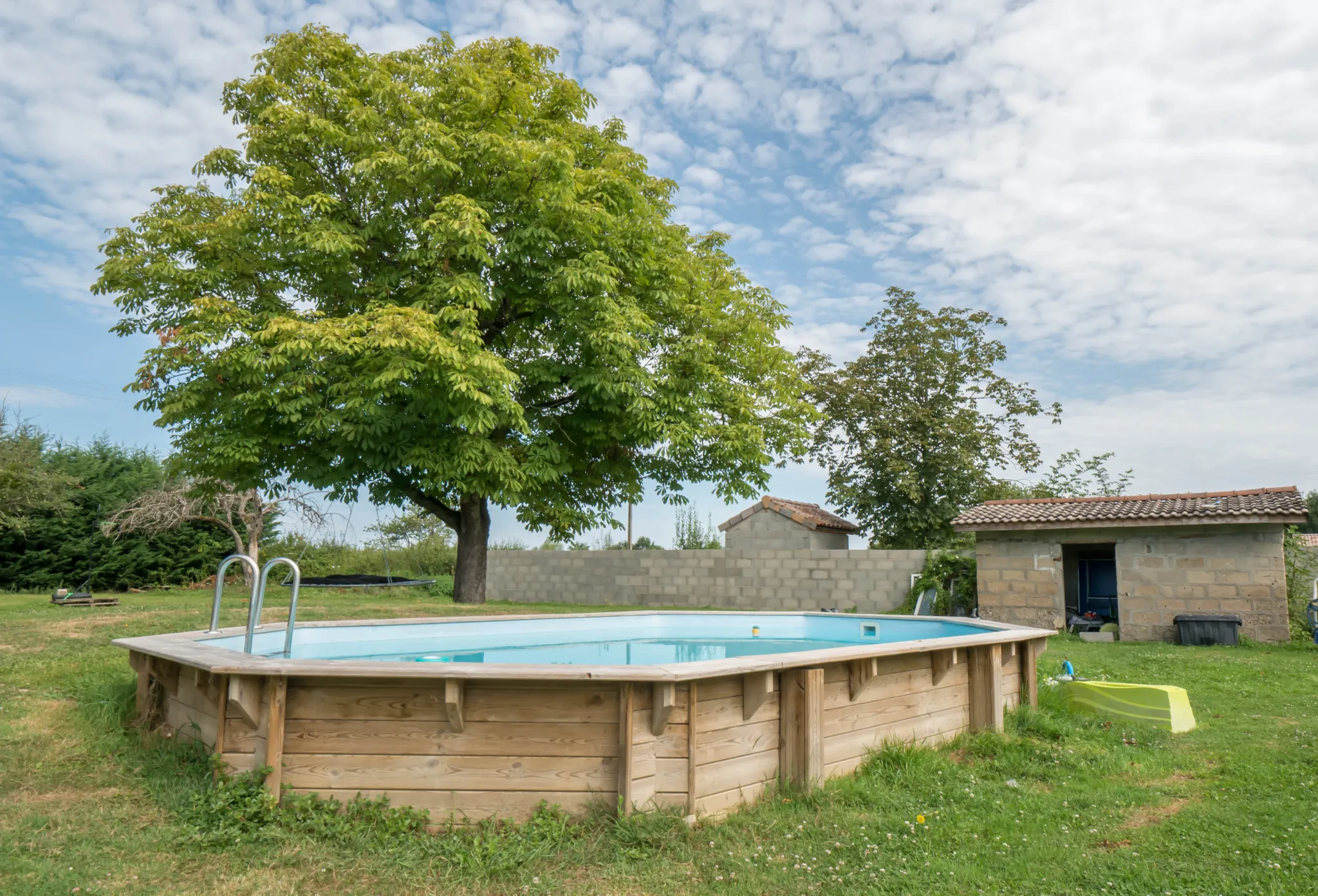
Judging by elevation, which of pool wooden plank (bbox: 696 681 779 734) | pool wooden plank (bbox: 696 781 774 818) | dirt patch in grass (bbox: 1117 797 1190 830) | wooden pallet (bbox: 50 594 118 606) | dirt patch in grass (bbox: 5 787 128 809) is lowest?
dirt patch in grass (bbox: 5 787 128 809)

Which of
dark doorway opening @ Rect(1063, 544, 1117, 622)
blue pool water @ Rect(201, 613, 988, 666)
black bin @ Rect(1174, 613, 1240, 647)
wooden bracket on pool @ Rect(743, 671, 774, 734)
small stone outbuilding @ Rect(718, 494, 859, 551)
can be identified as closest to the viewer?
wooden bracket on pool @ Rect(743, 671, 774, 734)

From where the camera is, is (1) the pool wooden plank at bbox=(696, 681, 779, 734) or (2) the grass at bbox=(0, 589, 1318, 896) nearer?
(2) the grass at bbox=(0, 589, 1318, 896)

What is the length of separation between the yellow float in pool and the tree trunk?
29.2 feet

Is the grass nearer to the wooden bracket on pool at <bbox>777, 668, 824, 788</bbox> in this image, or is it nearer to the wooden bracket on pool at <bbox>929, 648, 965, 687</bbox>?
the wooden bracket on pool at <bbox>777, 668, 824, 788</bbox>

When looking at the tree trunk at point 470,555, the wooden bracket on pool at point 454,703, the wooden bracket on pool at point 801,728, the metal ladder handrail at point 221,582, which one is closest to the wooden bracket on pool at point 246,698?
the metal ladder handrail at point 221,582

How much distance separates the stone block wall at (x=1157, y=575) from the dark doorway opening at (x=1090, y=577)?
145 inches

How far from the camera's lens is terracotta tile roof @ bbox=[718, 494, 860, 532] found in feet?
65.3

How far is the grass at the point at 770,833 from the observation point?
3379 millimetres

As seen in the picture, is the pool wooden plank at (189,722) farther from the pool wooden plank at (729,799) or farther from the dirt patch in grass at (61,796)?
the pool wooden plank at (729,799)

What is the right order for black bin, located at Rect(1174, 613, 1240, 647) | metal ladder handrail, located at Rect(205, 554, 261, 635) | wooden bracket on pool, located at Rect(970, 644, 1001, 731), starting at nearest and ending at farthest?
metal ladder handrail, located at Rect(205, 554, 261, 635) → wooden bracket on pool, located at Rect(970, 644, 1001, 731) → black bin, located at Rect(1174, 613, 1240, 647)

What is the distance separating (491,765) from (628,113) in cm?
1195

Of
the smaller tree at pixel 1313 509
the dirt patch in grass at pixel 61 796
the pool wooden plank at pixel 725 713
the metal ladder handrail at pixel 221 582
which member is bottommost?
the dirt patch in grass at pixel 61 796

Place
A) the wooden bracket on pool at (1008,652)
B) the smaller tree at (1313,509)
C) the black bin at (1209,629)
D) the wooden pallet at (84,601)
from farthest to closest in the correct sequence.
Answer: the smaller tree at (1313,509)
the wooden pallet at (84,601)
the black bin at (1209,629)
the wooden bracket on pool at (1008,652)

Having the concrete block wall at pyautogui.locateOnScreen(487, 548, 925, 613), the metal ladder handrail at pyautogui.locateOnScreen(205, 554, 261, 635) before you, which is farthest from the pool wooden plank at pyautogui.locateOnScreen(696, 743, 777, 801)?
the concrete block wall at pyautogui.locateOnScreen(487, 548, 925, 613)
